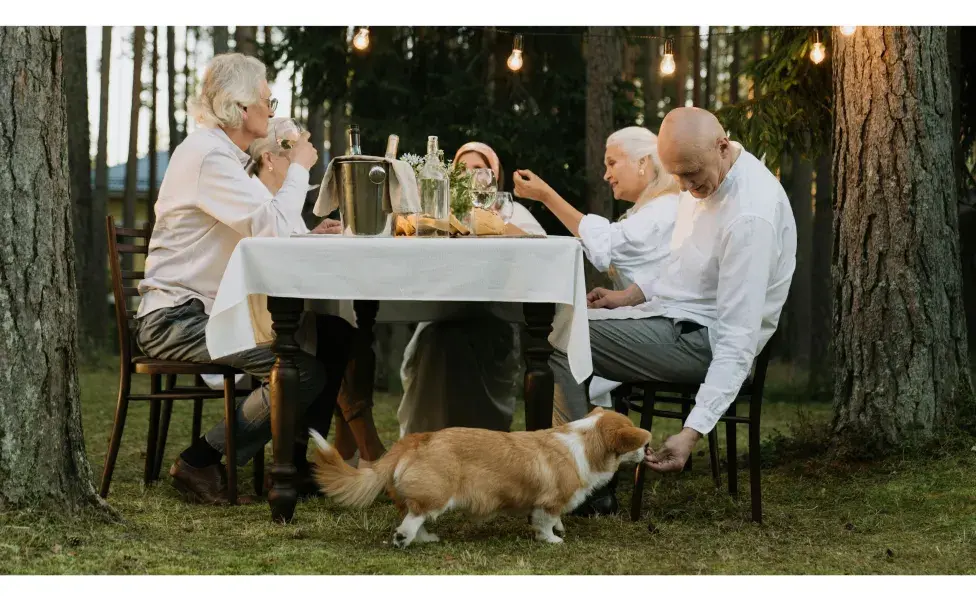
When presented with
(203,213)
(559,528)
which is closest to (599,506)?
(559,528)

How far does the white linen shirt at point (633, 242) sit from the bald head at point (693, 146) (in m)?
0.83

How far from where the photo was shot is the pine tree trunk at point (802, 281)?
13727 mm

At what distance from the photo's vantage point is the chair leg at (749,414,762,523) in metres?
3.96

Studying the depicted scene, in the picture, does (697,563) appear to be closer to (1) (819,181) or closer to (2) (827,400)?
(2) (827,400)

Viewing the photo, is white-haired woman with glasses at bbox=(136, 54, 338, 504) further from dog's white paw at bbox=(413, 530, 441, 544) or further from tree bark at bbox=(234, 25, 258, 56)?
tree bark at bbox=(234, 25, 258, 56)

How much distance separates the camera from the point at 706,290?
4.12 meters

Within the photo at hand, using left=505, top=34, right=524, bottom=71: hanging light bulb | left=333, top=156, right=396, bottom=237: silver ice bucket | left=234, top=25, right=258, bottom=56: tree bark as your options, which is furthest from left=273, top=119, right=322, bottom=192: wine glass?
left=234, top=25, right=258, bottom=56: tree bark

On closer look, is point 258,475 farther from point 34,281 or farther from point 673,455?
point 673,455

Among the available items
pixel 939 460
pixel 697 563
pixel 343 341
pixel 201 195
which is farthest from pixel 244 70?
pixel 939 460

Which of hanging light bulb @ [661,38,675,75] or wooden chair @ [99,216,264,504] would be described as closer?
wooden chair @ [99,216,264,504]

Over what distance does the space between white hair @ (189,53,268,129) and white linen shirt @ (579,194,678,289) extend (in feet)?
4.91

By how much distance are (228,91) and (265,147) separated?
1.63ft

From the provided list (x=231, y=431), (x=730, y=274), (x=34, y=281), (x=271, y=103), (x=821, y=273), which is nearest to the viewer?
(x=34, y=281)

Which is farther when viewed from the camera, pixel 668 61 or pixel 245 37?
pixel 245 37
